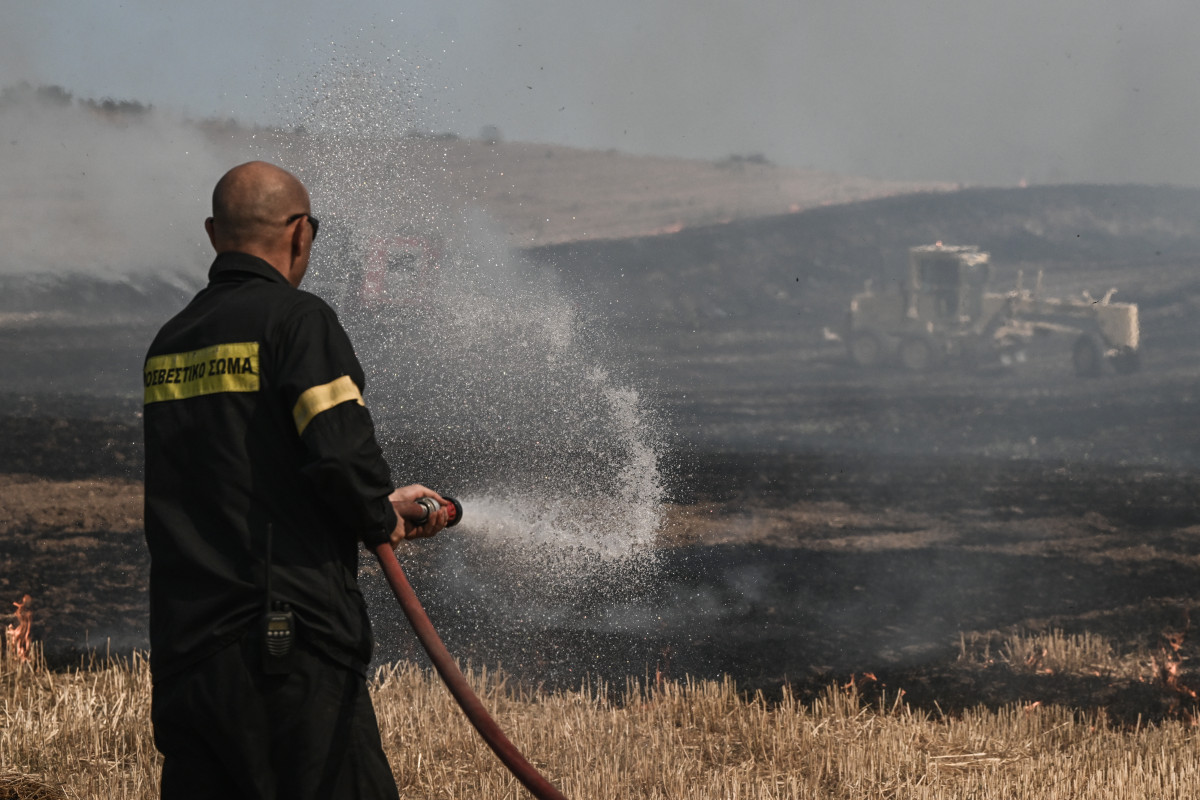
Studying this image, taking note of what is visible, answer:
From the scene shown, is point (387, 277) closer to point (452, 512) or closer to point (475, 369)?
point (475, 369)

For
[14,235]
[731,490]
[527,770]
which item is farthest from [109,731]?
[14,235]

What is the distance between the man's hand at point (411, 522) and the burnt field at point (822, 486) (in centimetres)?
610

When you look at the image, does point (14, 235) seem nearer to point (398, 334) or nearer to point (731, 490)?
point (398, 334)

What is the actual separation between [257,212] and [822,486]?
15.5m

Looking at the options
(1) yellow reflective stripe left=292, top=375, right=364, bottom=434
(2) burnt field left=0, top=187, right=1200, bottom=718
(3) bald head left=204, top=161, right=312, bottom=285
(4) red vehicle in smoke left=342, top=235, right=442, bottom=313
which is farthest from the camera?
(4) red vehicle in smoke left=342, top=235, right=442, bottom=313

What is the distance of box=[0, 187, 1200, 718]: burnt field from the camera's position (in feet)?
34.6

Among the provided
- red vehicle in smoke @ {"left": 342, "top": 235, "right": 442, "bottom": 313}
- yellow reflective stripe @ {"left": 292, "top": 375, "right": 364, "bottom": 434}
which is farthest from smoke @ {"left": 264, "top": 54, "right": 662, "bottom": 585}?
yellow reflective stripe @ {"left": 292, "top": 375, "right": 364, "bottom": 434}

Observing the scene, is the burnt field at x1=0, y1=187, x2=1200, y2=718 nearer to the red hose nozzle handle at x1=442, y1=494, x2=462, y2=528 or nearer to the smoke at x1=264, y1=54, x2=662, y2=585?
the smoke at x1=264, y1=54, x2=662, y2=585

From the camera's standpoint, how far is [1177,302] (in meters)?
27.4

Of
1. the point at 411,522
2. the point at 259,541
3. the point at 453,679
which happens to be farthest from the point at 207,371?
the point at 453,679

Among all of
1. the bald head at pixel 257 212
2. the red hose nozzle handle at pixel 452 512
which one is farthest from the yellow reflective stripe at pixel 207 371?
the red hose nozzle handle at pixel 452 512

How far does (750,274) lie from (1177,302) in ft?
35.7

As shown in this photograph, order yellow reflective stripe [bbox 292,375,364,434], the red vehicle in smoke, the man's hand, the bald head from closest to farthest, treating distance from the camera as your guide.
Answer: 1. yellow reflective stripe [bbox 292,375,364,434]
2. the bald head
3. the man's hand
4. the red vehicle in smoke

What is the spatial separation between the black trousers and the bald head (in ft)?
3.19
